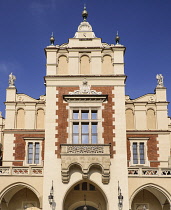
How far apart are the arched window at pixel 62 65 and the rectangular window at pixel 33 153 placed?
225 inches

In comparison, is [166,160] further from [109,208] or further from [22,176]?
[22,176]

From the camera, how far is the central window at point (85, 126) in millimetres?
24781

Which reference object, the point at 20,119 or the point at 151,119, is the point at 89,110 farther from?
the point at 20,119

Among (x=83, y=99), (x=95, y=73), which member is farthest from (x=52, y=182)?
(x=95, y=73)

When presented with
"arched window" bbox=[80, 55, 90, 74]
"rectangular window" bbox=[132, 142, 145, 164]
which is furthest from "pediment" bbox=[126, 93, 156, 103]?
"arched window" bbox=[80, 55, 90, 74]

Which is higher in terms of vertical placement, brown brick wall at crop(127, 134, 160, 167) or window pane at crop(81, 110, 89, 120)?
window pane at crop(81, 110, 89, 120)

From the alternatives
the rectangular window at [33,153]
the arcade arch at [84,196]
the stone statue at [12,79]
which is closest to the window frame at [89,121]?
the arcade arch at [84,196]

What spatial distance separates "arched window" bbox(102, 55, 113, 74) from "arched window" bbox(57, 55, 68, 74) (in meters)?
2.65

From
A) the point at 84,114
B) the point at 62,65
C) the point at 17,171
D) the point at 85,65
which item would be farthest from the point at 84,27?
the point at 17,171

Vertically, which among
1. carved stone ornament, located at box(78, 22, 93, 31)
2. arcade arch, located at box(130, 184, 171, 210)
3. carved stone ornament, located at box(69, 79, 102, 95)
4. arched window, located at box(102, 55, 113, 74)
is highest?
carved stone ornament, located at box(78, 22, 93, 31)

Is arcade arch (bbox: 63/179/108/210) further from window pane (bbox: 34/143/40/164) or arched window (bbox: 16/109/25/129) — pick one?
arched window (bbox: 16/109/25/129)

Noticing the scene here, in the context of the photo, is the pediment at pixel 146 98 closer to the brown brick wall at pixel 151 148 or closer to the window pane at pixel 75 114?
the brown brick wall at pixel 151 148

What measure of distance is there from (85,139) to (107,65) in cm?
566

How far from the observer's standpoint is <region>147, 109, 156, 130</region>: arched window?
1141 inches
